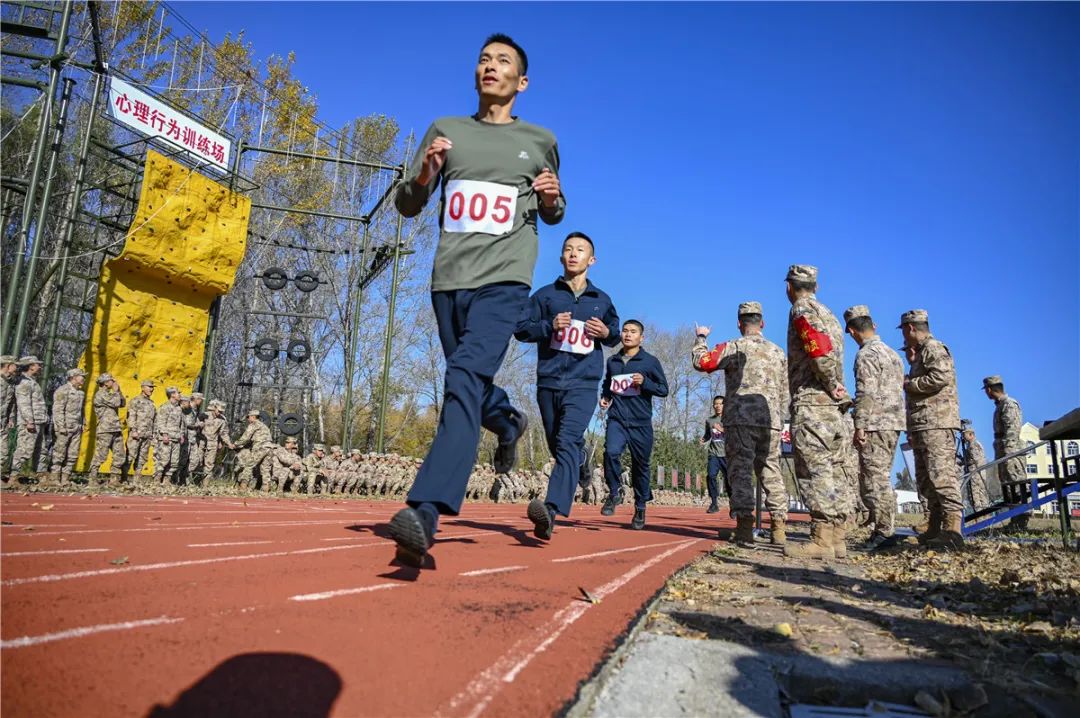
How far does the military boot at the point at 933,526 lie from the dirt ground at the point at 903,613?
1.24m

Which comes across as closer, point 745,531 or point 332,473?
point 745,531

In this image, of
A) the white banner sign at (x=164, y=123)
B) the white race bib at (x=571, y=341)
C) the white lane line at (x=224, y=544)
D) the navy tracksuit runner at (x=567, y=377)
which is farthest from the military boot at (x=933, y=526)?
the white banner sign at (x=164, y=123)

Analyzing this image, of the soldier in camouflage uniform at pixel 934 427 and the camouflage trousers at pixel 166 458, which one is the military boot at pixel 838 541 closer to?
the soldier in camouflage uniform at pixel 934 427

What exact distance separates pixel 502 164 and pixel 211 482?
1419 cm

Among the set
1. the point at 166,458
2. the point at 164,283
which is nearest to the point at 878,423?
the point at 166,458

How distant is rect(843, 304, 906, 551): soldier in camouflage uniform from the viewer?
6738mm

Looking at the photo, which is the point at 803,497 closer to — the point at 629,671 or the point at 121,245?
the point at 629,671

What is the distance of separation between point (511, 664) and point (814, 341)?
4258 mm

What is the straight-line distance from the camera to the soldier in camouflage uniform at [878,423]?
6738mm

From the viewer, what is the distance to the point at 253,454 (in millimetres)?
14883

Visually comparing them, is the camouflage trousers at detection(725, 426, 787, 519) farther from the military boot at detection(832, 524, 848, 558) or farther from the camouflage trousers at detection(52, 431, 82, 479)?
the camouflage trousers at detection(52, 431, 82, 479)

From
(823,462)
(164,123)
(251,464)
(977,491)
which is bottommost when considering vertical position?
(251,464)

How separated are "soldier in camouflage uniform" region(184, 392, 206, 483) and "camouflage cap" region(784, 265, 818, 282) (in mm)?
13132

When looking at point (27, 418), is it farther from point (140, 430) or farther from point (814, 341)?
point (814, 341)
